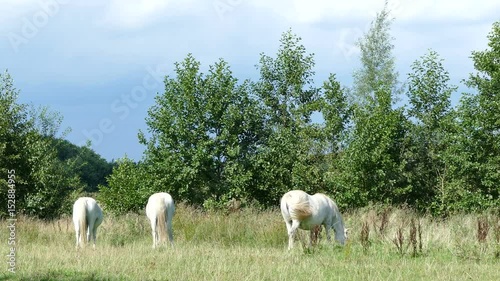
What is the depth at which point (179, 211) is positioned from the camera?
22.1m

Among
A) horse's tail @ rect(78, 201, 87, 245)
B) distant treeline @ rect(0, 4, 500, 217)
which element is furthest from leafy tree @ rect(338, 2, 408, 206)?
horse's tail @ rect(78, 201, 87, 245)

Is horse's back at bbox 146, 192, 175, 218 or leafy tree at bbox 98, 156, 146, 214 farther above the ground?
leafy tree at bbox 98, 156, 146, 214

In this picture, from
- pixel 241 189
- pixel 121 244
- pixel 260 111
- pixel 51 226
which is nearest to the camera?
pixel 121 244

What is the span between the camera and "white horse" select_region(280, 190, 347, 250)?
670 inches

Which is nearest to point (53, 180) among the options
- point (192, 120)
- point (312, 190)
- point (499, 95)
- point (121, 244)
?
point (192, 120)

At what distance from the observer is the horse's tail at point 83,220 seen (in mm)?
17261

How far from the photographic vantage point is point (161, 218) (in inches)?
699

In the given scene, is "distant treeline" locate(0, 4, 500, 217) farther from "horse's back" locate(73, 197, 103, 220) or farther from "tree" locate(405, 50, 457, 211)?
"horse's back" locate(73, 197, 103, 220)

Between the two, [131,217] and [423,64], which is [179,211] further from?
[423,64]

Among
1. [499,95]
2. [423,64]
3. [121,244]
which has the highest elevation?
[423,64]

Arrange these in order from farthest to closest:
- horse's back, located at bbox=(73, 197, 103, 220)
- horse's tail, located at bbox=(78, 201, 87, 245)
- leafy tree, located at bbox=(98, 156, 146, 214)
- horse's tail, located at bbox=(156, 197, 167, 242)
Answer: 1. leafy tree, located at bbox=(98, 156, 146, 214)
2. horse's back, located at bbox=(73, 197, 103, 220)
3. horse's tail, located at bbox=(156, 197, 167, 242)
4. horse's tail, located at bbox=(78, 201, 87, 245)

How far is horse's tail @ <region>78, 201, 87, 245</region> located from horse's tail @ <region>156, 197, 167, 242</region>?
1.84 metres

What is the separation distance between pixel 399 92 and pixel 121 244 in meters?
33.4

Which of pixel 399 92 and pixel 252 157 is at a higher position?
pixel 399 92
